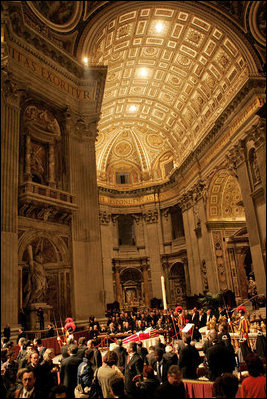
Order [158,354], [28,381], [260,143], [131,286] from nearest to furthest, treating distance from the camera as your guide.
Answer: [28,381]
[158,354]
[260,143]
[131,286]

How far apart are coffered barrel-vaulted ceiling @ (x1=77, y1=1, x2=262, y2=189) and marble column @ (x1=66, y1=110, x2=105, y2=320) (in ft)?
10.8

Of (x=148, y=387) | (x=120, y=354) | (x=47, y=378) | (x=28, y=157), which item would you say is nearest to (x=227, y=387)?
(x=148, y=387)

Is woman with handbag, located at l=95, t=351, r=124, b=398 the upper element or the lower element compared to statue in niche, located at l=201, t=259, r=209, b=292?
lower

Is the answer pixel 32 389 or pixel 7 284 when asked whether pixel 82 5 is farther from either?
pixel 32 389

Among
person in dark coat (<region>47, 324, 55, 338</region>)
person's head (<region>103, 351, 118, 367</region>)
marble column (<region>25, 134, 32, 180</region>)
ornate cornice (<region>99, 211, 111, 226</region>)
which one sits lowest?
person in dark coat (<region>47, 324, 55, 338</region>)

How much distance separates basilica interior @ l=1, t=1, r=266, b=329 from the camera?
1148 cm

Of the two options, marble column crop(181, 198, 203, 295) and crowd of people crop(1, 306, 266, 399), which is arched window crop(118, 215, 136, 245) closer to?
marble column crop(181, 198, 203, 295)

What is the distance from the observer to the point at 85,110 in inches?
559

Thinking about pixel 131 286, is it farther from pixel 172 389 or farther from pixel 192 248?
pixel 172 389

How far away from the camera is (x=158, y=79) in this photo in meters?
23.6

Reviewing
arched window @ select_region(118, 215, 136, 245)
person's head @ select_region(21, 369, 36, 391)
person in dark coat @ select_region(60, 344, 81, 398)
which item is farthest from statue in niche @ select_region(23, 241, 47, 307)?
arched window @ select_region(118, 215, 136, 245)

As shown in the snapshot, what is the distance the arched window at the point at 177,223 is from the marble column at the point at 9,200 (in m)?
19.0

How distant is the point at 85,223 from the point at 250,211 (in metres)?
8.51

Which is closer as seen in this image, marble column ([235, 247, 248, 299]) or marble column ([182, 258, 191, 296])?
marble column ([235, 247, 248, 299])
